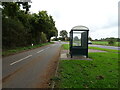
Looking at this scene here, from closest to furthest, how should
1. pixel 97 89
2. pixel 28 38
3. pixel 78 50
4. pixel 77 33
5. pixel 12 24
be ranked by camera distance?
pixel 97 89 < pixel 78 50 < pixel 77 33 < pixel 12 24 < pixel 28 38

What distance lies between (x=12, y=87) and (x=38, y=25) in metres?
26.0

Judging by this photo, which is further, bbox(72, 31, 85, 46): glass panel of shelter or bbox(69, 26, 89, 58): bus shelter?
bbox(72, 31, 85, 46): glass panel of shelter

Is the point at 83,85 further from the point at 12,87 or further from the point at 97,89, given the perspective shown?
the point at 12,87

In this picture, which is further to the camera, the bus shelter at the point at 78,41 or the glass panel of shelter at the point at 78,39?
the glass panel of shelter at the point at 78,39

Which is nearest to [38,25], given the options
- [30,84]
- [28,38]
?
[28,38]

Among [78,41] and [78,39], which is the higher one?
[78,39]

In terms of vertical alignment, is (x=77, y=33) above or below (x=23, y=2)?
below

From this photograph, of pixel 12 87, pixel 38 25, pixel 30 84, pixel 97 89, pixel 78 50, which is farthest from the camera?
pixel 38 25

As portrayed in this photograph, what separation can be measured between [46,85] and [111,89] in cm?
246

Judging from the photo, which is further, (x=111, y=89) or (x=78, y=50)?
(x=78, y=50)

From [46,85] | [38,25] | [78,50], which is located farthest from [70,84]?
[38,25]

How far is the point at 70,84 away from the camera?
4.14 meters

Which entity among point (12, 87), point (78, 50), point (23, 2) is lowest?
point (12, 87)

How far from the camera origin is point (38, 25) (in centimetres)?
2878
